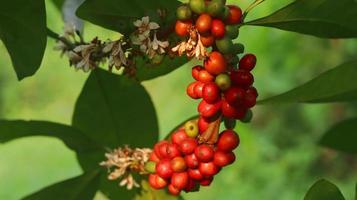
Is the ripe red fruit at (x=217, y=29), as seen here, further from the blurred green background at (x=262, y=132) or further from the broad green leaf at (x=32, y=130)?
the blurred green background at (x=262, y=132)

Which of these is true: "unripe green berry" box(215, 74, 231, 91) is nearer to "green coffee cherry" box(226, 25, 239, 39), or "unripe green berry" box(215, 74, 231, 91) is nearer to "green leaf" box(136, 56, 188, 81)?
"green coffee cherry" box(226, 25, 239, 39)

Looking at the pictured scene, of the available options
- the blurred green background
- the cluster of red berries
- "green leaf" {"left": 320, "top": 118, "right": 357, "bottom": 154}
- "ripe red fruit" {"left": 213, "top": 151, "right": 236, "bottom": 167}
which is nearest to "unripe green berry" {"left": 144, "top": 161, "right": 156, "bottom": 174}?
the cluster of red berries

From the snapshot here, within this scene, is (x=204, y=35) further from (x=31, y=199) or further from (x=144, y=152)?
(x=31, y=199)

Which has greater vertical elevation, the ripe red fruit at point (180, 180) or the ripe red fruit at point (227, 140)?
the ripe red fruit at point (227, 140)

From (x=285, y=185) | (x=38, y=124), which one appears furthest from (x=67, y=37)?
(x=285, y=185)

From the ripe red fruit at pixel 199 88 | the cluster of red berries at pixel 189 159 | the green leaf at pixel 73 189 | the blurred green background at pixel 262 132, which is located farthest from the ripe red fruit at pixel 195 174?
the blurred green background at pixel 262 132
